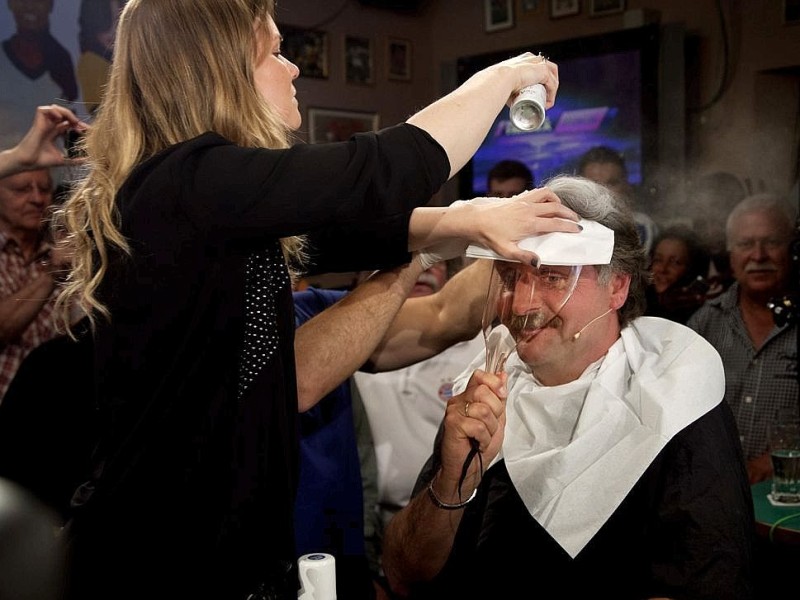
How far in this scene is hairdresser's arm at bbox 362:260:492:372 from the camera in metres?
2.01

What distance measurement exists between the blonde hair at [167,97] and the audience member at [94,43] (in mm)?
1492

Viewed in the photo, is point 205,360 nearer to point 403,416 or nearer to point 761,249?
point 403,416

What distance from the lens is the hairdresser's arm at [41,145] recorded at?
97.3 inches

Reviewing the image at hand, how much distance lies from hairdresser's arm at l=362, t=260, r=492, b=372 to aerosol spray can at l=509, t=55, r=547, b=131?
52cm

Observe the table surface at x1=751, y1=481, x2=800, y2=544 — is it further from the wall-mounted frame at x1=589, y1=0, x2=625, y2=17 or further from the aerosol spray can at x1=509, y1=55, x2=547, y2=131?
the wall-mounted frame at x1=589, y1=0, x2=625, y2=17

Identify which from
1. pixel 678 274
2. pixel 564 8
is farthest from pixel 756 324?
pixel 564 8

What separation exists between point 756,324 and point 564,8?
1553mm

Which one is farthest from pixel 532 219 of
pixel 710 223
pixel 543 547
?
pixel 710 223

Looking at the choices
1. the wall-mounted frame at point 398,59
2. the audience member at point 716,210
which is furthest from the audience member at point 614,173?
the wall-mounted frame at point 398,59

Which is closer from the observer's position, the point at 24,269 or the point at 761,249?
the point at 24,269

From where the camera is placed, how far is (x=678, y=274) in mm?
3875

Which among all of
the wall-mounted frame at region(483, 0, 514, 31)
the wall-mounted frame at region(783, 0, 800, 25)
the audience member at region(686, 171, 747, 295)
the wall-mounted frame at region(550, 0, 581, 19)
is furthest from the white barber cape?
the wall-mounted frame at region(483, 0, 514, 31)

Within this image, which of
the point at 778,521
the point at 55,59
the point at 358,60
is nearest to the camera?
the point at 778,521

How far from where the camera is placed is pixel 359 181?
1.30 metres
